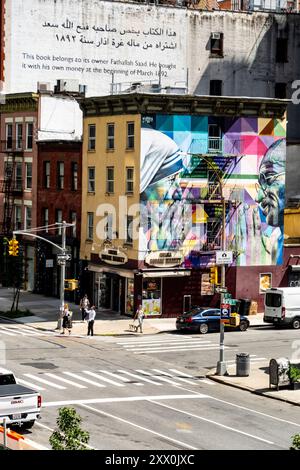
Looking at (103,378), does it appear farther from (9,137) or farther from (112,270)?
(9,137)

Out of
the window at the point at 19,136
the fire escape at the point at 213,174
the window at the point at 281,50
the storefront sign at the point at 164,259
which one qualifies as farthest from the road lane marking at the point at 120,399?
the window at the point at 281,50

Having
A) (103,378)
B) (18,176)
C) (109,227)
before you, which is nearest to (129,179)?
(109,227)

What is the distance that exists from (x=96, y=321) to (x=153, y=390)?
65.6 feet

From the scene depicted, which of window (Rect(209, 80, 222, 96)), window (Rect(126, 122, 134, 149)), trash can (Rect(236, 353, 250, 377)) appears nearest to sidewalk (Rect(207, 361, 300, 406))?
trash can (Rect(236, 353, 250, 377))

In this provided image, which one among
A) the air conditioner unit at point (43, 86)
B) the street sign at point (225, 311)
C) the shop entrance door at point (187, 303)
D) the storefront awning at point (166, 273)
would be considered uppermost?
the air conditioner unit at point (43, 86)

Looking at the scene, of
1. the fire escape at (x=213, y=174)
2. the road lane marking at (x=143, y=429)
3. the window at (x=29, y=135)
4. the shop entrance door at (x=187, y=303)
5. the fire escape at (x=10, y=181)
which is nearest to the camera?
the road lane marking at (x=143, y=429)

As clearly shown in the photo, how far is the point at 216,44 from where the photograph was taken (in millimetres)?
84750

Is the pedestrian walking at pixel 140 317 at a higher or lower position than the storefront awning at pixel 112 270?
lower

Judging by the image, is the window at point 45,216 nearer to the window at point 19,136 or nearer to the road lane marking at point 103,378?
the window at point 19,136

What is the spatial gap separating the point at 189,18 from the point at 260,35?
672cm

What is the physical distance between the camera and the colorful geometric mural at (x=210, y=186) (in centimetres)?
6003

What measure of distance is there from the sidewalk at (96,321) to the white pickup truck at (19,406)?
24.4m

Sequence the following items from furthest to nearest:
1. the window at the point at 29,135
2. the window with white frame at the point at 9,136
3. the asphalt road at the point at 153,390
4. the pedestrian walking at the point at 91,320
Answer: the window with white frame at the point at 9,136
the window at the point at 29,135
the pedestrian walking at the point at 91,320
the asphalt road at the point at 153,390

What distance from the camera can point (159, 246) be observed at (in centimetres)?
6031
